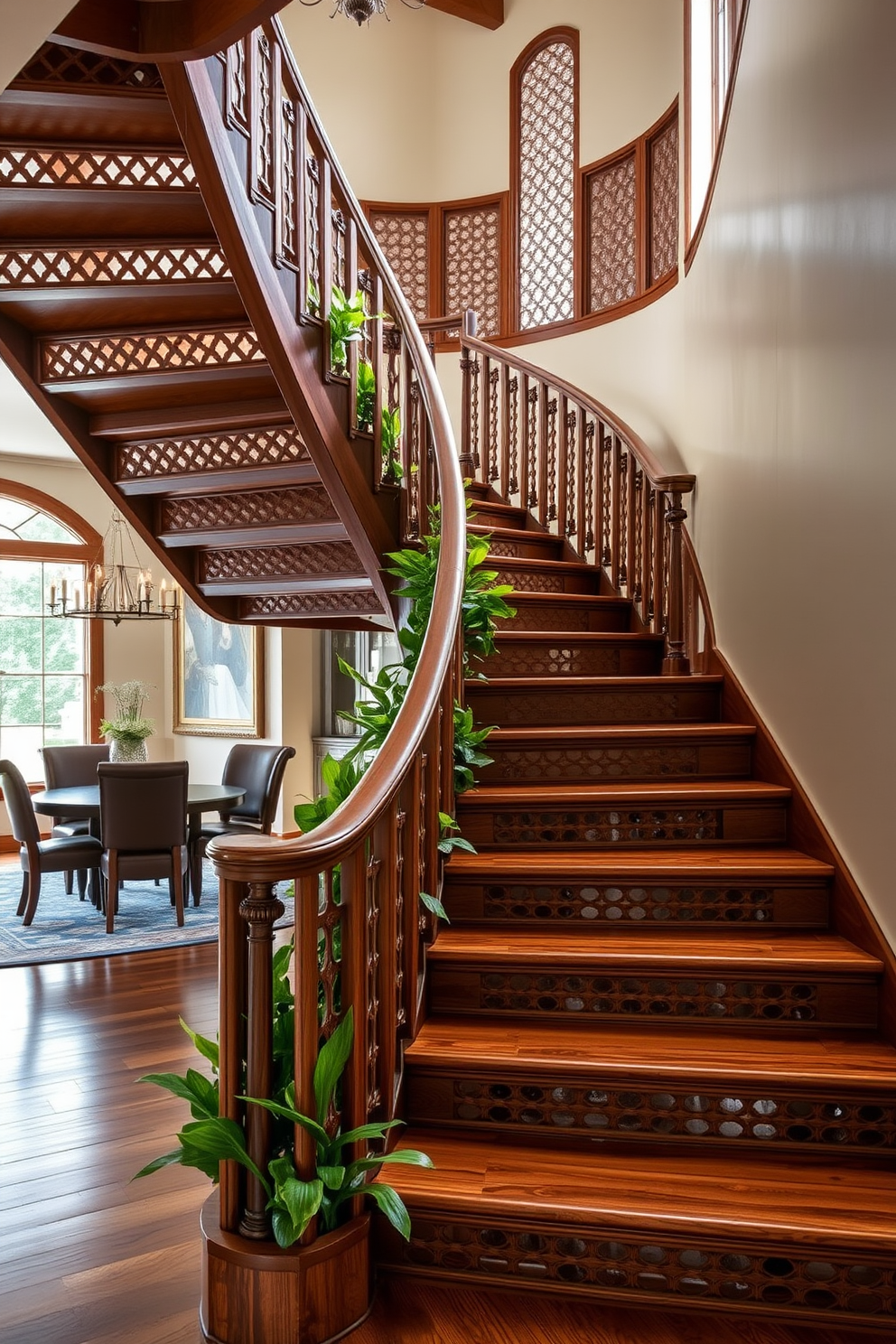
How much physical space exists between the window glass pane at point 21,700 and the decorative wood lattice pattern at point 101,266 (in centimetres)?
566

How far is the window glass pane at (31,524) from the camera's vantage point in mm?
8664

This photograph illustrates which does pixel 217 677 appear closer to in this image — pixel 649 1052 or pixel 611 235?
pixel 611 235

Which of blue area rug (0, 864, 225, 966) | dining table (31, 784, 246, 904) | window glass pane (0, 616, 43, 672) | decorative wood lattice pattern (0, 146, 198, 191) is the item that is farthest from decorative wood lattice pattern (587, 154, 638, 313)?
window glass pane (0, 616, 43, 672)

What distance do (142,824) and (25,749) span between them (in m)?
3.55

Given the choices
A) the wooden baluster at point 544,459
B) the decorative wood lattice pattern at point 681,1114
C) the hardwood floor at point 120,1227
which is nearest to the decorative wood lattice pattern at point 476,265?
the wooden baluster at point 544,459

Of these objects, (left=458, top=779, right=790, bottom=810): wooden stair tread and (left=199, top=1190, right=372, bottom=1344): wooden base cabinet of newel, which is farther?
(left=458, top=779, right=790, bottom=810): wooden stair tread

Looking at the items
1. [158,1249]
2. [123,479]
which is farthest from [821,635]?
[123,479]

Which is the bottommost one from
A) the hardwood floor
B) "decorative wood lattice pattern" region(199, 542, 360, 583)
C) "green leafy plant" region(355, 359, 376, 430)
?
the hardwood floor

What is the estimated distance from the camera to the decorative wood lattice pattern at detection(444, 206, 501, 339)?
22.2 feet

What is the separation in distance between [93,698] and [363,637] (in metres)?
2.66

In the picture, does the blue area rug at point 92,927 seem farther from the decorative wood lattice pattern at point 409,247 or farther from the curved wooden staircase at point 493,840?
the decorative wood lattice pattern at point 409,247

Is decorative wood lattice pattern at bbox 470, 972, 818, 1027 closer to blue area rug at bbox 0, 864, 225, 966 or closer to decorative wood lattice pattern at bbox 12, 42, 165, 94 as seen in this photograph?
decorative wood lattice pattern at bbox 12, 42, 165, 94

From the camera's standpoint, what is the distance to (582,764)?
3.46m

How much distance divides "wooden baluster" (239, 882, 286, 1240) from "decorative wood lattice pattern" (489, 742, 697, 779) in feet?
5.37
